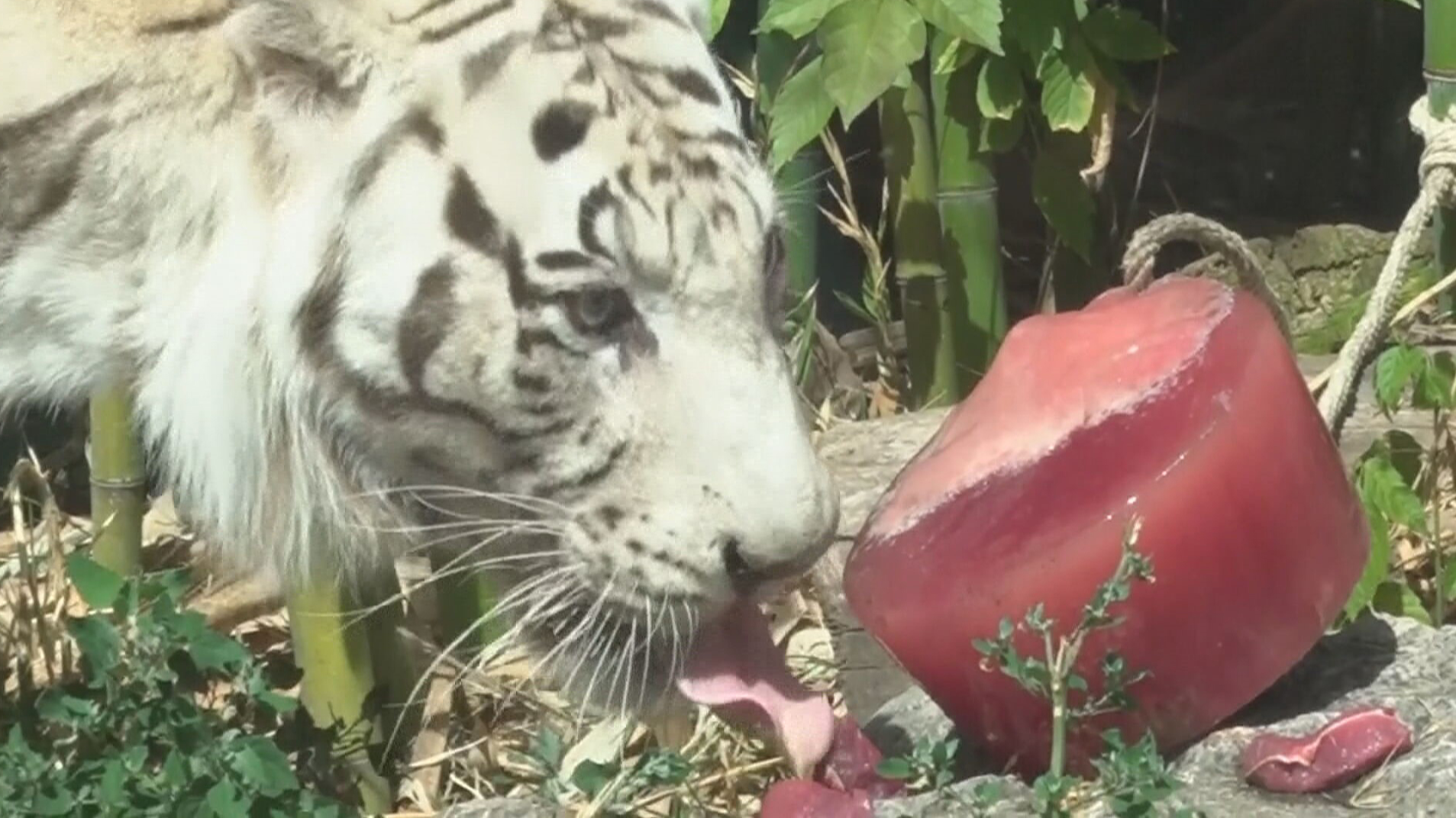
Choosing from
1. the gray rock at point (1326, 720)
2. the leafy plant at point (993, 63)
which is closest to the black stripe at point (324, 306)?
the gray rock at point (1326, 720)

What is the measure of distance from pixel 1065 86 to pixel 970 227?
34cm

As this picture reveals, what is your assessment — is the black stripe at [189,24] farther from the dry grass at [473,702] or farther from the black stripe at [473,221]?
the dry grass at [473,702]

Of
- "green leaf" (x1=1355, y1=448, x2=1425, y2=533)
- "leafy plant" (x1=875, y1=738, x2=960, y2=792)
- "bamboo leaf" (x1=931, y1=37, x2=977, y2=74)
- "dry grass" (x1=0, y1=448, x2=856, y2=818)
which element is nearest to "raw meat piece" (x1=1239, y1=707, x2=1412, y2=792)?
"leafy plant" (x1=875, y1=738, x2=960, y2=792)

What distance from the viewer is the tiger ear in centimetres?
174

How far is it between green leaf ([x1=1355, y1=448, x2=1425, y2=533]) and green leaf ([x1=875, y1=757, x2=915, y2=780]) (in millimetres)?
852

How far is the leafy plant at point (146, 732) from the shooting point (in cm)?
190

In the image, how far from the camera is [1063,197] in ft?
10.8

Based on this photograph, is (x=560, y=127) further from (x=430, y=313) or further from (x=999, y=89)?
(x=999, y=89)

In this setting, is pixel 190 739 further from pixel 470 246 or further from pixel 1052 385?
pixel 1052 385

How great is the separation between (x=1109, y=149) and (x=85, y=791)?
6.29ft

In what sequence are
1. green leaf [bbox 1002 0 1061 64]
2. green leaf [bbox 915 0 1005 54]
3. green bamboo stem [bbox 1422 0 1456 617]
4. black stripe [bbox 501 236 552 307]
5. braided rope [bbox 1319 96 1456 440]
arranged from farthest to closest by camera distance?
green leaf [bbox 1002 0 1061 64], green bamboo stem [bbox 1422 0 1456 617], green leaf [bbox 915 0 1005 54], braided rope [bbox 1319 96 1456 440], black stripe [bbox 501 236 552 307]

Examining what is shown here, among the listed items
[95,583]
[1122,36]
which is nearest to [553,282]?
[95,583]

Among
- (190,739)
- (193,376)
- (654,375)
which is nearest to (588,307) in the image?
(654,375)

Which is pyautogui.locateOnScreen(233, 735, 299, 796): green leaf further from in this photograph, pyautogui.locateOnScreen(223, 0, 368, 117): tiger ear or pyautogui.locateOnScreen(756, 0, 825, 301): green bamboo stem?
pyautogui.locateOnScreen(756, 0, 825, 301): green bamboo stem
